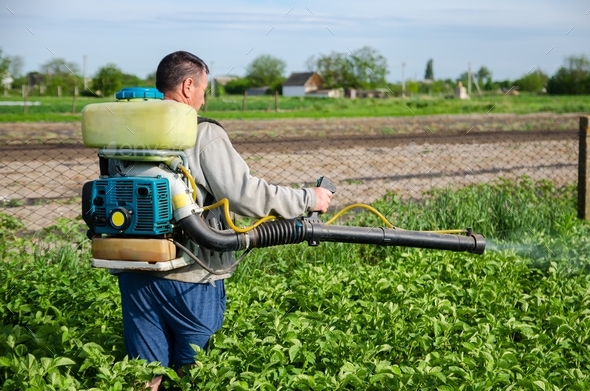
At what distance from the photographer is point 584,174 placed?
7199 millimetres

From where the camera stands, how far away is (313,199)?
10.1 feet

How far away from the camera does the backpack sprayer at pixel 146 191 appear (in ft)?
9.09

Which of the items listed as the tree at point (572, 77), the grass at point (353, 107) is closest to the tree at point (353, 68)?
the tree at point (572, 77)

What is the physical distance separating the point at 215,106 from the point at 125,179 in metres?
33.0

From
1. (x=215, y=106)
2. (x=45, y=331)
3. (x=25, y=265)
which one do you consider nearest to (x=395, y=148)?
(x=25, y=265)

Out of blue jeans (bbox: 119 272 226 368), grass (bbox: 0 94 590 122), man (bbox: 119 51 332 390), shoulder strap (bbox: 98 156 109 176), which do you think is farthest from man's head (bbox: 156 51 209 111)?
grass (bbox: 0 94 590 122)

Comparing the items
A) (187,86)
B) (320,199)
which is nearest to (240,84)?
(187,86)

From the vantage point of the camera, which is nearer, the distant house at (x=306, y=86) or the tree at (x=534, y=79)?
the tree at (x=534, y=79)

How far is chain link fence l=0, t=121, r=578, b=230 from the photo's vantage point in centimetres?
955

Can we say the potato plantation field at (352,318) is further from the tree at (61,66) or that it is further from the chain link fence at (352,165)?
the chain link fence at (352,165)

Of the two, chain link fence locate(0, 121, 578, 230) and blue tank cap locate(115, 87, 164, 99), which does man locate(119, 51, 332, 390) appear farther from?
chain link fence locate(0, 121, 578, 230)

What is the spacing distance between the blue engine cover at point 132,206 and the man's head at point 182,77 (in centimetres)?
45

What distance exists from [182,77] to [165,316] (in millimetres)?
1029

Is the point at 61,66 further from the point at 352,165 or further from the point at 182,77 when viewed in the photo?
the point at 352,165
